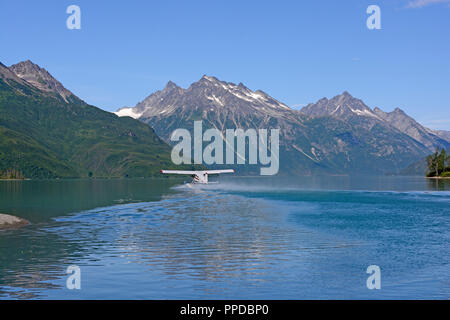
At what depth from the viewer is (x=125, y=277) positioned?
4472cm

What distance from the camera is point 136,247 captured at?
62.4 metres

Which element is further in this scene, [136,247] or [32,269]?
[136,247]

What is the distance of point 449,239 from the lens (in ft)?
229

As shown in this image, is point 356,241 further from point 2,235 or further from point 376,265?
point 2,235

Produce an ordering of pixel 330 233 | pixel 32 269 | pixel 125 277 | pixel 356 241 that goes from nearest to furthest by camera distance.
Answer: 1. pixel 125 277
2. pixel 32 269
3. pixel 356 241
4. pixel 330 233
